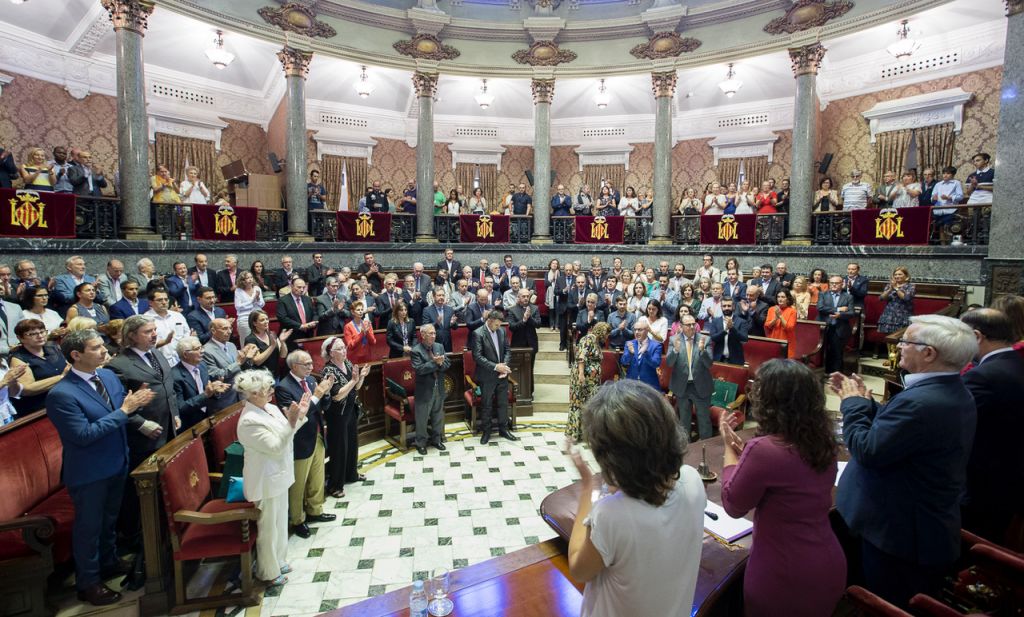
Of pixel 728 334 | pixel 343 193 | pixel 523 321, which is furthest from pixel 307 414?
pixel 343 193

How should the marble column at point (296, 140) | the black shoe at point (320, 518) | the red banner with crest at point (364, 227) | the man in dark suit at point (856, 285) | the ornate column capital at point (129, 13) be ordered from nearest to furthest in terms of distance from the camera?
1. the black shoe at point (320, 518)
2. the man in dark suit at point (856, 285)
3. the ornate column capital at point (129, 13)
4. the marble column at point (296, 140)
5. the red banner with crest at point (364, 227)

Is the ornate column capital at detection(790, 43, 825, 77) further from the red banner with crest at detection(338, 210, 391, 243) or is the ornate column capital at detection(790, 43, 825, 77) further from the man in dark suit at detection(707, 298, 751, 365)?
the red banner with crest at detection(338, 210, 391, 243)

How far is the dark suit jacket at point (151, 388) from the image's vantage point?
14.0 feet

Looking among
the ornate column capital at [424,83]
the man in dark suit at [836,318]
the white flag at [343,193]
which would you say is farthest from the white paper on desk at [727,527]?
the white flag at [343,193]

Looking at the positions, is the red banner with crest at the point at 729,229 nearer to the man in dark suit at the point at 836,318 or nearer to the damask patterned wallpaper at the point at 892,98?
the damask patterned wallpaper at the point at 892,98

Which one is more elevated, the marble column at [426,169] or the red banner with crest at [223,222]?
the marble column at [426,169]

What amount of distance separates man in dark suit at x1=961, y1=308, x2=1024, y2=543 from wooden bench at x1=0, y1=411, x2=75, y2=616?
5.74m

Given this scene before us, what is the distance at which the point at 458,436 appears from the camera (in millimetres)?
7742

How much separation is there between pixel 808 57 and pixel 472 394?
11159mm

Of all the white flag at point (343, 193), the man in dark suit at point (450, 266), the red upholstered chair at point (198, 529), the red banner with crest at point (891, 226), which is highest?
the white flag at point (343, 193)

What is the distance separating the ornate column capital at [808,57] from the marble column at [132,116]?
13.9 metres

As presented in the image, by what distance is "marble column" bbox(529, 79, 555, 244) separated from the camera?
14445 mm

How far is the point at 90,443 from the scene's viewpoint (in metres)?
3.56

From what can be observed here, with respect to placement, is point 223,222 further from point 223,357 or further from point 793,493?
point 793,493
